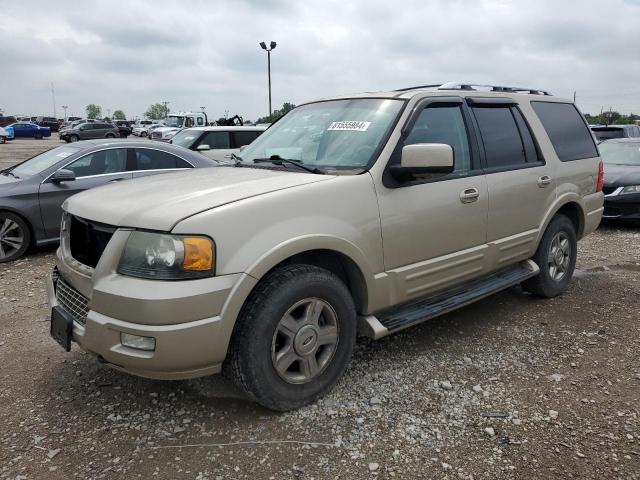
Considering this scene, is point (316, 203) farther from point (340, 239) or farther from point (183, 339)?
point (183, 339)

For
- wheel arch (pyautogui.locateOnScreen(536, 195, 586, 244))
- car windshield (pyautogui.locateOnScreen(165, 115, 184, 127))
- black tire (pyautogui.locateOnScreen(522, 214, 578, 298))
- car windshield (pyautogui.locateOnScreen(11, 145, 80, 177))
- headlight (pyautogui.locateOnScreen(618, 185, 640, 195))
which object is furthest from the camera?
car windshield (pyautogui.locateOnScreen(165, 115, 184, 127))

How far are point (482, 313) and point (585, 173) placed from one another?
1733 millimetres

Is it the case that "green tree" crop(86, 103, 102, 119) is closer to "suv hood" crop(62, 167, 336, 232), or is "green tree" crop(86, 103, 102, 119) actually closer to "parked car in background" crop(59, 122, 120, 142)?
"parked car in background" crop(59, 122, 120, 142)

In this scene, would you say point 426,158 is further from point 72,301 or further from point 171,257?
point 72,301

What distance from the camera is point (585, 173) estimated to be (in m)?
4.93

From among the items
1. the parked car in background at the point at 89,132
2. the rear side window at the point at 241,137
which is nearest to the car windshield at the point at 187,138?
the rear side window at the point at 241,137

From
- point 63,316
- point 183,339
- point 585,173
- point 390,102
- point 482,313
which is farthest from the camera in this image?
point 585,173

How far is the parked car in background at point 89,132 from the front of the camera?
36219 mm

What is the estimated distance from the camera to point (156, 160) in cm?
729

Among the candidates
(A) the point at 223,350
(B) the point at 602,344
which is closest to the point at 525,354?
(B) the point at 602,344

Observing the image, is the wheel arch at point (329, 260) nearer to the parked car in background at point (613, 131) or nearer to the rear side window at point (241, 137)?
the rear side window at point (241, 137)

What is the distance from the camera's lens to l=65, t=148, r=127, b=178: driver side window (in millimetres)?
6767

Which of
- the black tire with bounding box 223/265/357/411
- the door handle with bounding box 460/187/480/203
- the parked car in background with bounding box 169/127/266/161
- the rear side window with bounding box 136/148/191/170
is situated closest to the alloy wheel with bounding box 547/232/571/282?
the door handle with bounding box 460/187/480/203

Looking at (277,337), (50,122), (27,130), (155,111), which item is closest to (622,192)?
(277,337)
